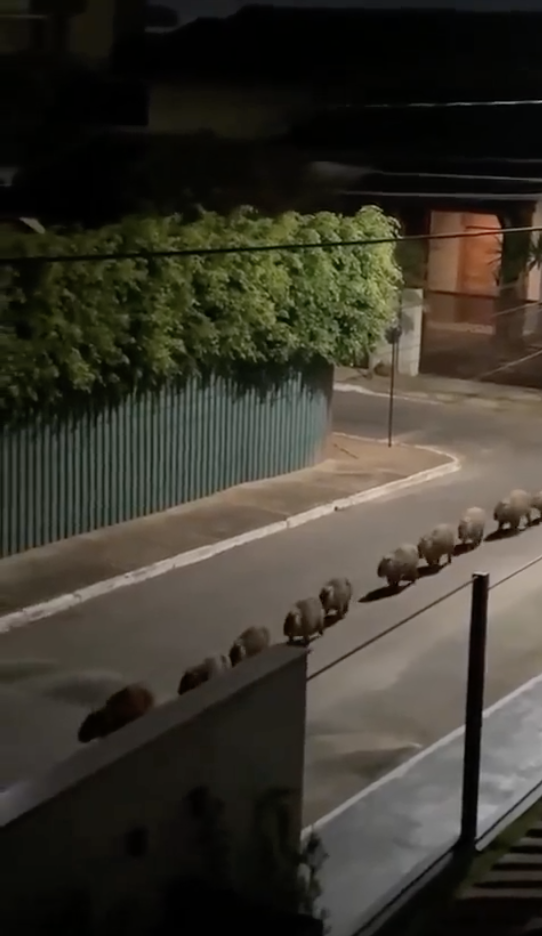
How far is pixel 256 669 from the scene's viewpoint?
4.85m

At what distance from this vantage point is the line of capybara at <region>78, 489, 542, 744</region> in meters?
8.34

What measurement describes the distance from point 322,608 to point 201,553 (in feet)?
8.73

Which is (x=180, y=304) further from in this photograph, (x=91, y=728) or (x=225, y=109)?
(x=225, y=109)

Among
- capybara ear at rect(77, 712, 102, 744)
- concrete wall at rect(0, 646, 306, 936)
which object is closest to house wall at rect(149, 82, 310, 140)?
capybara ear at rect(77, 712, 102, 744)

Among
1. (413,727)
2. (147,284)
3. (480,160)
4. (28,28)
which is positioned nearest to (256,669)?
(413,727)

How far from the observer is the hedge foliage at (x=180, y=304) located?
12.8 meters

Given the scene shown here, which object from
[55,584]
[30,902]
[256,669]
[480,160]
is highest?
[480,160]

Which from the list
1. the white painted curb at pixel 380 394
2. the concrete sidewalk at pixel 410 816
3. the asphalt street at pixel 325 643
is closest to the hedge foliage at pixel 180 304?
Result: the asphalt street at pixel 325 643

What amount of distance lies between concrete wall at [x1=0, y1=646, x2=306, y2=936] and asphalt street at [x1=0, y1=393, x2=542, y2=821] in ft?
9.06

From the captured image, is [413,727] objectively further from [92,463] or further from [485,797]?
[92,463]

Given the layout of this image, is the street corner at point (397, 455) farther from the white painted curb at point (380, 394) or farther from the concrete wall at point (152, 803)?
the concrete wall at point (152, 803)

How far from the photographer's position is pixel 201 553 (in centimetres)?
1360

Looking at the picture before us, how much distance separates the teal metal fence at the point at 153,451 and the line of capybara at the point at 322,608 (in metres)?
2.72

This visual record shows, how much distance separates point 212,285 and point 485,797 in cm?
850
